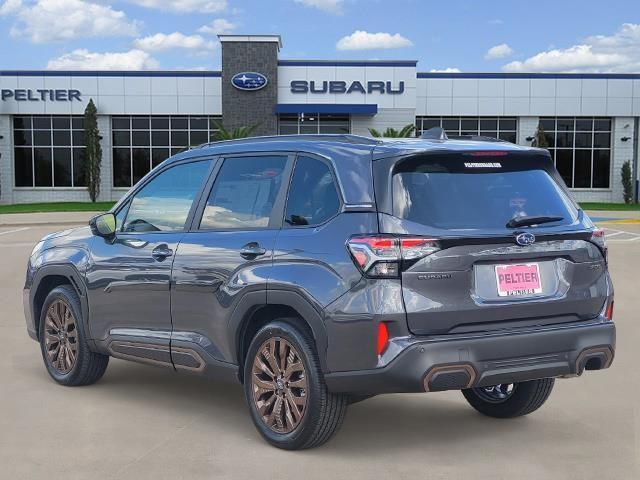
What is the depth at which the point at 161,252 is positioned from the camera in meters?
6.24

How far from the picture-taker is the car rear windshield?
505cm

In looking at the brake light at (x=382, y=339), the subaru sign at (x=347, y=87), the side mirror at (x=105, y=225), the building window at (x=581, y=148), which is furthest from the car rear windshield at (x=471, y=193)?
the building window at (x=581, y=148)

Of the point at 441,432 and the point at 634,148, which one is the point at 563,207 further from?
the point at 634,148

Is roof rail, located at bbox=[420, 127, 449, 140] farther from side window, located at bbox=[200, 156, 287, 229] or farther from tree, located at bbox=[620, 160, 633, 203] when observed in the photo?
tree, located at bbox=[620, 160, 633, 203]

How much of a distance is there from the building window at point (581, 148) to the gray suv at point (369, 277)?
→ 1862 inches

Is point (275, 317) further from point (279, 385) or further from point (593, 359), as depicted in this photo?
point (593, 359)

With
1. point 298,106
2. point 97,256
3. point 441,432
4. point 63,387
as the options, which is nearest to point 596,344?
point 441,432

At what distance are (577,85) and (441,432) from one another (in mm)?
47840

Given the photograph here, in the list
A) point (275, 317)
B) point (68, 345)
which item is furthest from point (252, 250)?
point (68, 345)

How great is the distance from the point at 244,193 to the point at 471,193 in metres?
1.44

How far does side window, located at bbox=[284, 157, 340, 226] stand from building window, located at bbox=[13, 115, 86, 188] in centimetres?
4787

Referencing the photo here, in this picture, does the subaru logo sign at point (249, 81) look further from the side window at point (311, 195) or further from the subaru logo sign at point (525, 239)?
the subaru logo sign at point (525, 239)

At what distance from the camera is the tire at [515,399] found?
240 inches

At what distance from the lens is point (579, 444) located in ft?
18.4
